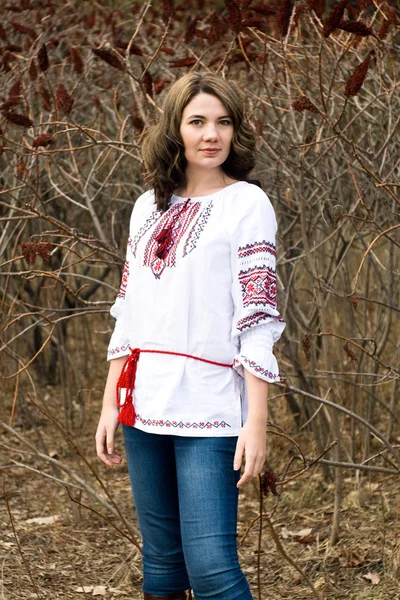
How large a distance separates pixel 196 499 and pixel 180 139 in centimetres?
93

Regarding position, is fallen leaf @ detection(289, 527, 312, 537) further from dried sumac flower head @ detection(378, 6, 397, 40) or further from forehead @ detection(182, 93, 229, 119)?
forehead @ detection(182, 93, 229, 119)

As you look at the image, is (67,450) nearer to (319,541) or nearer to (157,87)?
(319,541)

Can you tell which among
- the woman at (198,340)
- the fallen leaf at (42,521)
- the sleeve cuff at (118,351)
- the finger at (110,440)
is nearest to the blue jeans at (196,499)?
the woman at (198,340)

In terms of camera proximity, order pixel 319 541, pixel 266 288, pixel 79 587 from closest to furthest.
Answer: pixel 266 288 < pixel 79 587 < pixel 319 541

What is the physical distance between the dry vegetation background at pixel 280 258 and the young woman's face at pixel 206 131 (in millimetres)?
350

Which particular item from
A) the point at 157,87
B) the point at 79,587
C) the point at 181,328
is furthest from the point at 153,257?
the point at 79,587

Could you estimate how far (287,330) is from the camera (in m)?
4.18

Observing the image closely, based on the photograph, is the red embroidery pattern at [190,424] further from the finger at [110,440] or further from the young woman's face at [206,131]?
the young woman's face at [206,131]

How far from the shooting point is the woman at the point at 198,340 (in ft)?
7.19

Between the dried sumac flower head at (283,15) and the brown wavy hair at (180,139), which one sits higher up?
the dried sumac flower head at (283,15)

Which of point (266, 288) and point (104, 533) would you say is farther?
point (104, 533)

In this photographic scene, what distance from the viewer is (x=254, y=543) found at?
386 cm

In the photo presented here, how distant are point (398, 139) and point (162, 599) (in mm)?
1958

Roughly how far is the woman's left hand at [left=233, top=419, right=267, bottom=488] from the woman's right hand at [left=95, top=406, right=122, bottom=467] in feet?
1.50
